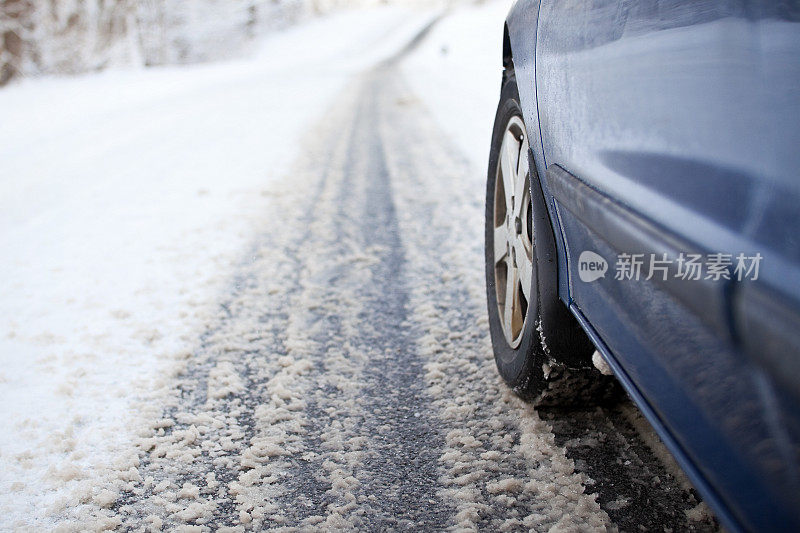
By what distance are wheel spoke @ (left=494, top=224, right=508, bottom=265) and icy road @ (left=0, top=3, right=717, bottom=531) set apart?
0.41 m

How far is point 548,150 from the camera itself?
1.53 meters

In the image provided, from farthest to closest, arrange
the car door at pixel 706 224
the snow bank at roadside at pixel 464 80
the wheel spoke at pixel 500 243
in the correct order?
1. the snow bank at roadside at pixel 464 80
2. the wheel spoke at pixel 500 243
3. the car door at pixel 706 224

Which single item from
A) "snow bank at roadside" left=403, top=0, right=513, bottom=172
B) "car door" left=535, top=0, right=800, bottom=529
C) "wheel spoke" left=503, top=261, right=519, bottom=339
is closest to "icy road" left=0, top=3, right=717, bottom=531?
"wheel spoke" left=503, top=261, right=519, bottom=339

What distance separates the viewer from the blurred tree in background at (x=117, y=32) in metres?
A: 16.2

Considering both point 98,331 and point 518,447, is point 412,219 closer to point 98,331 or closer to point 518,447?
point 98,331

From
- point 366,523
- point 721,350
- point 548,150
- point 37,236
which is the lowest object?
point 366,523

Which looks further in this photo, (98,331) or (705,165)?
(98,331)

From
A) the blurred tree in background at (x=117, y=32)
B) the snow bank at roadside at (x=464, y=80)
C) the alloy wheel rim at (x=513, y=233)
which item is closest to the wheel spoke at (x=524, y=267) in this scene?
the alloy wheel rim at (x=513, y=233)

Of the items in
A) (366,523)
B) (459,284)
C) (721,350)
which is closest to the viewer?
(721,350)

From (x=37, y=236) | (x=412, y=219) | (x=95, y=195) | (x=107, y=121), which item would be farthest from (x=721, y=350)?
(x=107, y=121)

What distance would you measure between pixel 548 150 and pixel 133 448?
59.3 inches

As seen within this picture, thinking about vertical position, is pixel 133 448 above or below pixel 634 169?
below

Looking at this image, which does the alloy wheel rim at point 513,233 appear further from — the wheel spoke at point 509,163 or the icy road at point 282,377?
the icy road at point 282,377

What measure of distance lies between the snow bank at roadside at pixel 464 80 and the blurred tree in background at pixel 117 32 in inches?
370
